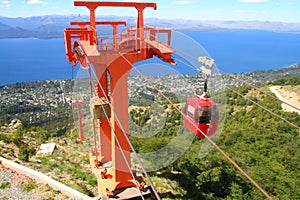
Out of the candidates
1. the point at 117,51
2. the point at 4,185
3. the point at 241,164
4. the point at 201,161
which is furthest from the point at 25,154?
the point at 241,164

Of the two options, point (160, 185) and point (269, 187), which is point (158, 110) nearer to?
point (160, 185)

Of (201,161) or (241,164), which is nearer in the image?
(201,161)

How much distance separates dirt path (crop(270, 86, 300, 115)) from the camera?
77.2 feet

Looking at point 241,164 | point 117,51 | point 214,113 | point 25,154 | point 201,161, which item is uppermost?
point 117,51

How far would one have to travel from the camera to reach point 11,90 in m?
63.0

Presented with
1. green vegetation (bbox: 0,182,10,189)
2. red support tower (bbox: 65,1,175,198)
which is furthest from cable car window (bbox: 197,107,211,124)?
green vegetation (bbox: 0,182,10,189)

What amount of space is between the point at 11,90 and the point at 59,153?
6199cm

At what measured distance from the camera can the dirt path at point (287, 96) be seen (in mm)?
23531

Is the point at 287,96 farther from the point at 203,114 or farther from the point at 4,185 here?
the point at 4,185

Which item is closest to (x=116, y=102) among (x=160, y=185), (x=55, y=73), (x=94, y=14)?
(x=94, y=14)

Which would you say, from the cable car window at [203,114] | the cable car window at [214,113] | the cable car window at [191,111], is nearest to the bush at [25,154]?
the cable car window at [191,111]

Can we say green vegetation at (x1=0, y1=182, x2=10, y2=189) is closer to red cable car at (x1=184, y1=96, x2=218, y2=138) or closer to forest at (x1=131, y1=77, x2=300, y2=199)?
forest at (x1=131, y1=77, x2=300, y2=199)

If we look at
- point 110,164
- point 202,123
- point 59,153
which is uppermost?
point 202,123

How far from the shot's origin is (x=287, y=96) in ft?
90.8
